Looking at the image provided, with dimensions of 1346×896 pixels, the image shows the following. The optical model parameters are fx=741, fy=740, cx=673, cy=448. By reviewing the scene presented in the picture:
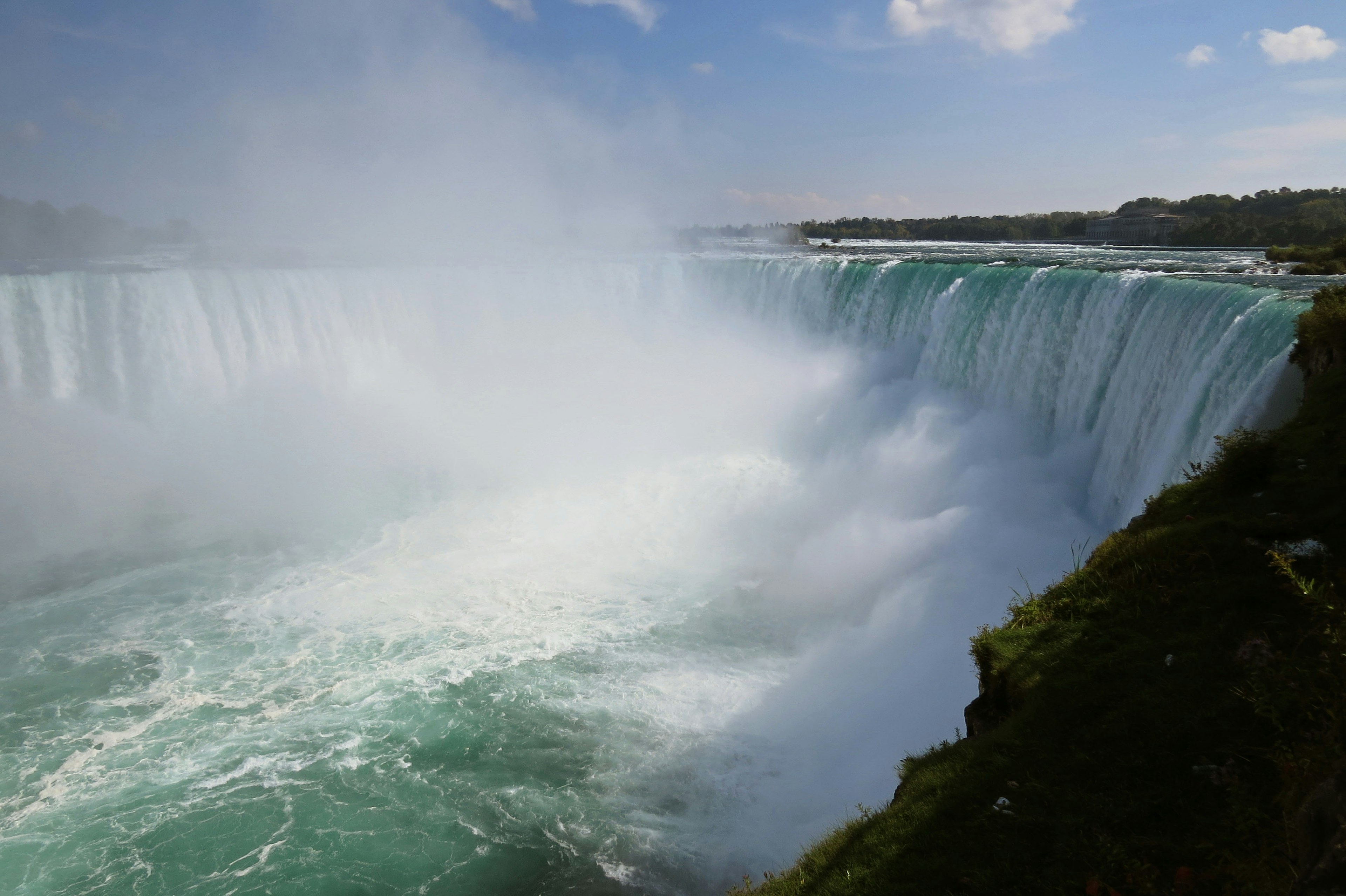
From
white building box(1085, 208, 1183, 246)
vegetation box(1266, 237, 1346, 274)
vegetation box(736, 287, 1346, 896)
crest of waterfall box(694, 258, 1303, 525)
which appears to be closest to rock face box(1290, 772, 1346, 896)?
vegetation box(736, 287, 1346, 896)

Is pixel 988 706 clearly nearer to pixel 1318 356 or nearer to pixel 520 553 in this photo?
pixel 1318 356

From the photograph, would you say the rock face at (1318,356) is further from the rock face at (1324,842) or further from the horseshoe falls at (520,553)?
the rock face at (1324,842)

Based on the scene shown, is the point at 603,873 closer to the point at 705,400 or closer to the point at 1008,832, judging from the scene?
the point at 1008,832

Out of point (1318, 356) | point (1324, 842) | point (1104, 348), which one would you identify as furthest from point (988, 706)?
point (1104, 348)

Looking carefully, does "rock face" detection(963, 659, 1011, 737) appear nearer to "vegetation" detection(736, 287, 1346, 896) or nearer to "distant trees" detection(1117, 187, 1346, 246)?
"vegetation" detection(736, 287, 1346, 896)

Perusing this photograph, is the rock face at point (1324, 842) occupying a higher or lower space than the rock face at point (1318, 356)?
lower

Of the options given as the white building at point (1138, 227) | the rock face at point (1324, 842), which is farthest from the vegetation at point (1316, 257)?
the white building at point (1138, 227)

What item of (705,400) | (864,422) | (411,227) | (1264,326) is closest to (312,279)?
(705,400)

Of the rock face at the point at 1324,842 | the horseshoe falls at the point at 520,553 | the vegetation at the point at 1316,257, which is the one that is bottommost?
the horseshoe falls at the point at 520,553
